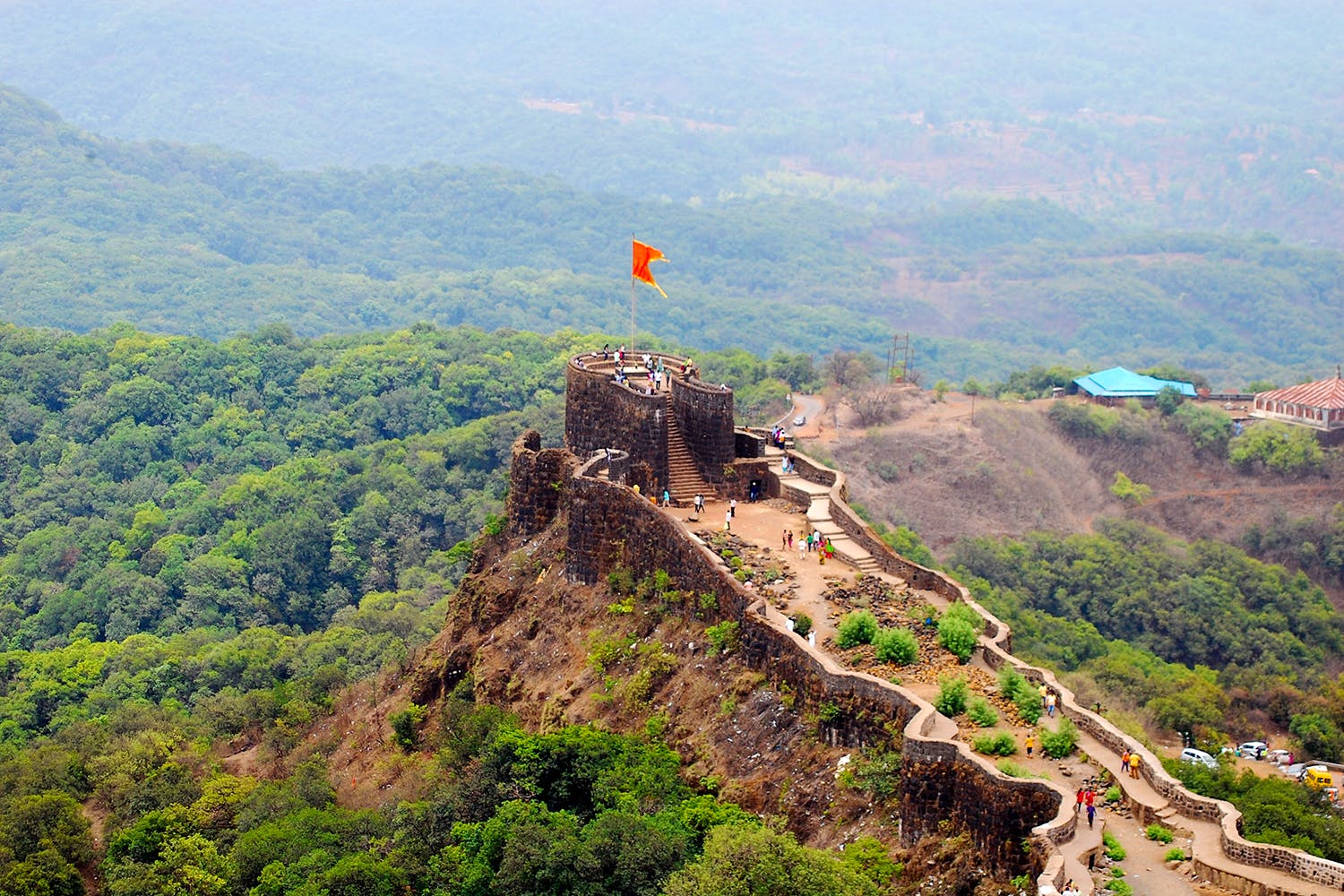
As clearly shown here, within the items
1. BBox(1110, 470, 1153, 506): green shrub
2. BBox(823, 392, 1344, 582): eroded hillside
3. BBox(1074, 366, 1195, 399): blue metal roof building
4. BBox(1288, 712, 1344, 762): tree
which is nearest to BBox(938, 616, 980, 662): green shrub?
BBox(1288, 712, 1344, 762): tree

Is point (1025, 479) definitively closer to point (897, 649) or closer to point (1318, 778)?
point (1318, 778)

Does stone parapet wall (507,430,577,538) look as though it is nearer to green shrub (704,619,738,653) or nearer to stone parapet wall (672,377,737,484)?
stone parapet wall (672,377,737,484)

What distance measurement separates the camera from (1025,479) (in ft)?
310

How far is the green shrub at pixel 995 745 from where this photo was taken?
28219 mm

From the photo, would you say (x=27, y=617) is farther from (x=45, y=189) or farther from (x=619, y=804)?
(x=45, y=189)

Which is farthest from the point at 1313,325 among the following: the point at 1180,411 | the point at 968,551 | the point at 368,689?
the point at 368,689

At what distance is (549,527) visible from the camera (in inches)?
1598

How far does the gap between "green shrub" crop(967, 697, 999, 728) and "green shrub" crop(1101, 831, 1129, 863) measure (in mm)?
3244

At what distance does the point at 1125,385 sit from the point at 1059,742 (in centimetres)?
8019

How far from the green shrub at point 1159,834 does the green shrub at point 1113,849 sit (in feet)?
1.94

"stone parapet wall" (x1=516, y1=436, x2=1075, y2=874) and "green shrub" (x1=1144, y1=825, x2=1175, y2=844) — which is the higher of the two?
"stone parapet wall" (x1=516, y1=436, x2=1075, y2=874)

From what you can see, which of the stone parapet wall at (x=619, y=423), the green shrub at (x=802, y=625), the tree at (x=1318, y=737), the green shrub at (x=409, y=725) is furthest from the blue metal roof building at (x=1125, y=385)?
the green shrub at (x=802, y=625)

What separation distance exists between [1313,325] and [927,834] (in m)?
181

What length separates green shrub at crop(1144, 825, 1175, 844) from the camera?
26.4m
